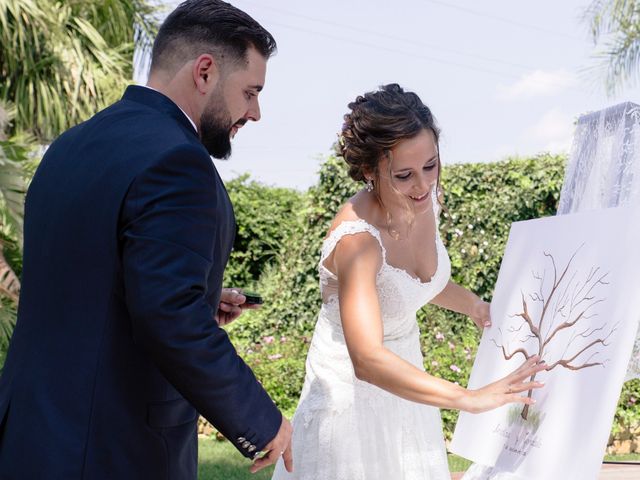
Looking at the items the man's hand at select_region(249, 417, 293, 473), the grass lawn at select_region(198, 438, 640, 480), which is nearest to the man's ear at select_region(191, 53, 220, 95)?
the man's hand at select_region(249, 417, 293, 473)

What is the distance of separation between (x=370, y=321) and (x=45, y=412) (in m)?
0.84

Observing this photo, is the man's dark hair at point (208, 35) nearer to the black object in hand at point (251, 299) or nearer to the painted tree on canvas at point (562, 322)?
the black object in hand at point (251, 299)

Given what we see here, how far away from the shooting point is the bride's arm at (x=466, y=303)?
9.07ft

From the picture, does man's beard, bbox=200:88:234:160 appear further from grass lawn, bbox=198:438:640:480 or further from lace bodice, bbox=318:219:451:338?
grass lawn, bbox=198:438:640:480

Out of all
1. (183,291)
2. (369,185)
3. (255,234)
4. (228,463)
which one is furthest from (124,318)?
(255,234)

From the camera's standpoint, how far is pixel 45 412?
1787mm

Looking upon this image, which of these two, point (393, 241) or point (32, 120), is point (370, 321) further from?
point (32, 120)

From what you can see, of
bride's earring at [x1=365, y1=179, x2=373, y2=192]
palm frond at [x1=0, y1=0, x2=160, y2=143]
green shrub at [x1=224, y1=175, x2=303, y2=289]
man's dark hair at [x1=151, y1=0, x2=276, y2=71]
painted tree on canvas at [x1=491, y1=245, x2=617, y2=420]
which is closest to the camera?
man's dark hair at [x1=151, y1=0, x2=276, y2=71]

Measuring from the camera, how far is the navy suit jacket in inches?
67.2

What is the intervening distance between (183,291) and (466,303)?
1391 mm

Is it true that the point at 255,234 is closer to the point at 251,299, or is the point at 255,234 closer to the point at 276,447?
the point at 251,299

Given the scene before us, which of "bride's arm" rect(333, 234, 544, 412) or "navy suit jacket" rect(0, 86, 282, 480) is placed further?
"bride's arm" rect(333, 234, 544, 412)

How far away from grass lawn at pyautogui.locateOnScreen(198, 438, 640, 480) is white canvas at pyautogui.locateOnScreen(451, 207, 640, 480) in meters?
3.69

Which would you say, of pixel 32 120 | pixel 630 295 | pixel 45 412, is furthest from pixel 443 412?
pixel 32 120
